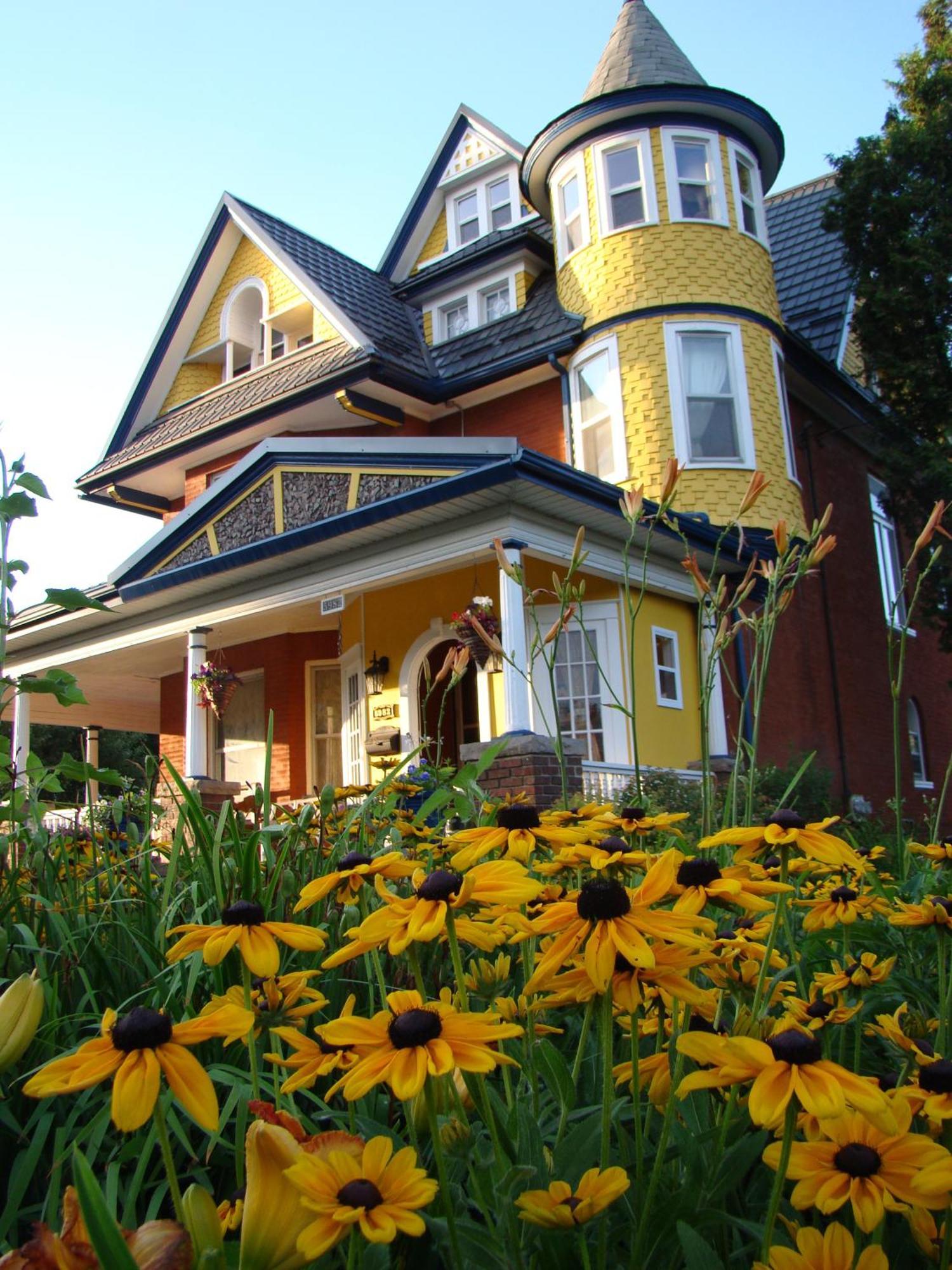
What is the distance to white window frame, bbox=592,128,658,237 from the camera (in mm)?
15242

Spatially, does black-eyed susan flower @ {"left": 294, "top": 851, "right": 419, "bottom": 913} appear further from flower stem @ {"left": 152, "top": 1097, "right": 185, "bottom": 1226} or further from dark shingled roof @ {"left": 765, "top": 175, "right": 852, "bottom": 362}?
dark shingled roof @ {"left": 765, "top": 175, "right": 852, "bottom": 362}

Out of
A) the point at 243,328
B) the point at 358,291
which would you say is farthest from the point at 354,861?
the point at 243,328

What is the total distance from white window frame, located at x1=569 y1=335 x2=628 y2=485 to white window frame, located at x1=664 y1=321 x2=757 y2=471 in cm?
67

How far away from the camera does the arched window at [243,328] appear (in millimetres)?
19125

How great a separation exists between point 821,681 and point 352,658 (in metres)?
6.98

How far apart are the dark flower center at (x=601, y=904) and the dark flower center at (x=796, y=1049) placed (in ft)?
0.68

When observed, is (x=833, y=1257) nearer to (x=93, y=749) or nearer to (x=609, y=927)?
(x=609, y=927)

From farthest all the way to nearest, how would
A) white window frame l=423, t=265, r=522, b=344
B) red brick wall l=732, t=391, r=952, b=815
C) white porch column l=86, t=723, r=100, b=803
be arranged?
white window frame l=423, t=265, r=522, b=344
red brick wall l=732, t=391, r=952, b=815
white porch column l=86, t=723, r=100, b=803

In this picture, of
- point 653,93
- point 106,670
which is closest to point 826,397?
point 653,93

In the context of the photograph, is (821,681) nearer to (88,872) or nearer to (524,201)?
(524,201)

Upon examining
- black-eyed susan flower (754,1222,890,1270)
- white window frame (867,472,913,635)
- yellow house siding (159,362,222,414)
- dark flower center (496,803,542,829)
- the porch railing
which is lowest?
black-eyed susan flower (754,1222,890,1270)

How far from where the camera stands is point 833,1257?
1087 millimetres

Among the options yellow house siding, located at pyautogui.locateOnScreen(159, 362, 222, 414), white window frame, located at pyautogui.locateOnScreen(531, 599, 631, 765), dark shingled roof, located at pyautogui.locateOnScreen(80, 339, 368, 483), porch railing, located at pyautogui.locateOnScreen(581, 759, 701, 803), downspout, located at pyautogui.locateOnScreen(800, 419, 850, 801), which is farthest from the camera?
yellow house siding, located at pyautogui.locateOnScreen(159, 362, 222, 414)

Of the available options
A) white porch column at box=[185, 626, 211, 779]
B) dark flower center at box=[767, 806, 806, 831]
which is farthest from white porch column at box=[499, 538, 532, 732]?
dark flower center at box=[767, 806, 806, 831]
